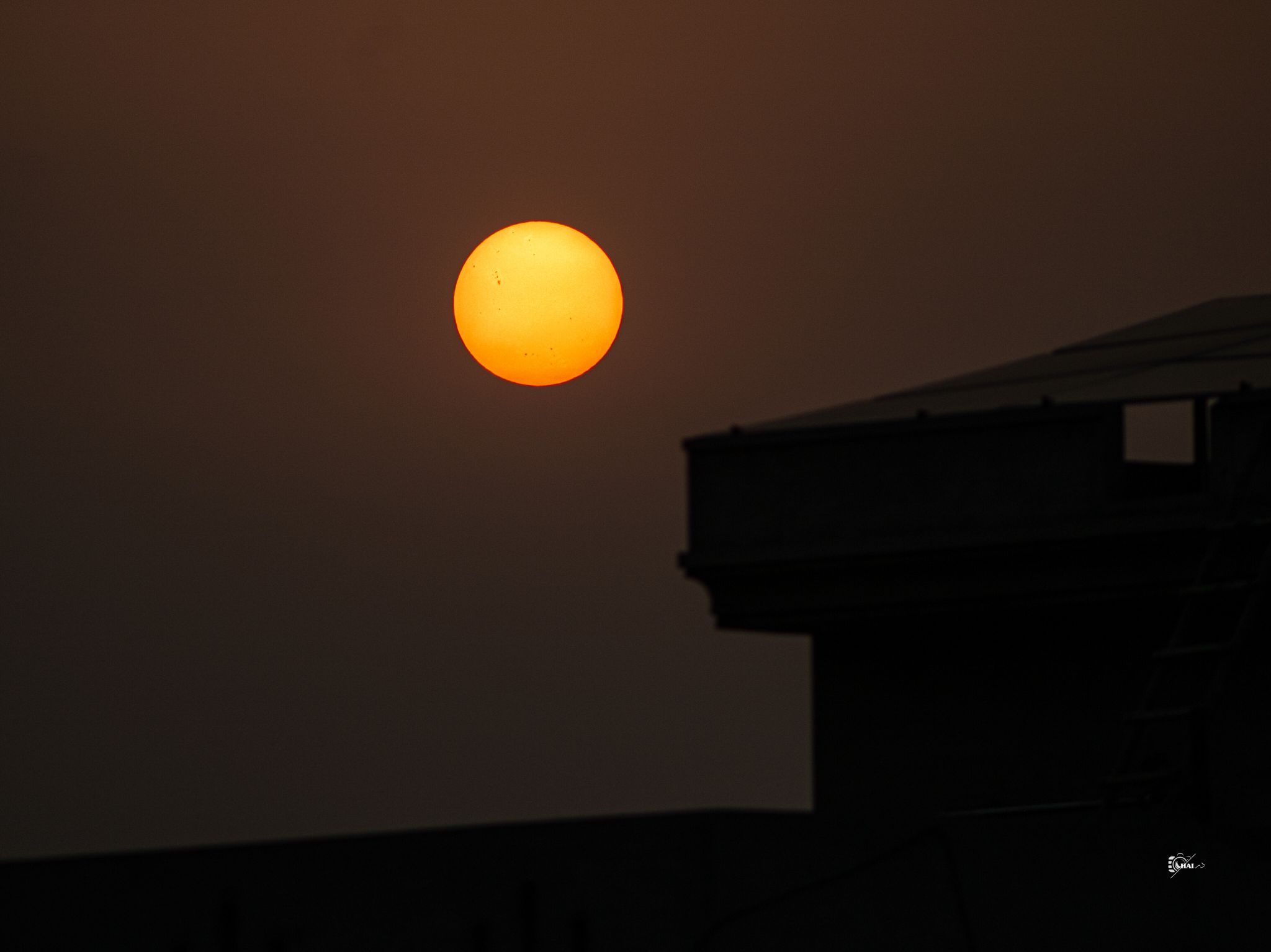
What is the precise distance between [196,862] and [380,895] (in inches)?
41.6

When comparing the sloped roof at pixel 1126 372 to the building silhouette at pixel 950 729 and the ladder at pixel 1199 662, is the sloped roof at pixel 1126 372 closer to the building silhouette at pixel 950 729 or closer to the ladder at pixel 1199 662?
the building silhouette at pixel 950 729

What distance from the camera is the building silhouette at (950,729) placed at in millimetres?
10055

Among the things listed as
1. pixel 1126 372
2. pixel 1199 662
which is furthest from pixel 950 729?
pixel 1126 372

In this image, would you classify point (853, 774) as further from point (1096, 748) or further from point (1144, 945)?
point (1144, 945)

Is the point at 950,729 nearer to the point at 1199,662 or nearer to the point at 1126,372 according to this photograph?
the point at 1199,662

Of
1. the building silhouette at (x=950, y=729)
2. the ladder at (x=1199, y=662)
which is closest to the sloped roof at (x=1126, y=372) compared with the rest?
the building silhouette at (x=950, y=729)

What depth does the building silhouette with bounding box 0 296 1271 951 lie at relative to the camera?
10055 millimetres

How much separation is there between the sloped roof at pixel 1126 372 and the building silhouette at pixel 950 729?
0.07 m

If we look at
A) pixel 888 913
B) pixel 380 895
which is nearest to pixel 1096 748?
pixel 888 913

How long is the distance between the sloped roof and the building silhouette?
0.07 m

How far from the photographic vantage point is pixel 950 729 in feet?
54.7

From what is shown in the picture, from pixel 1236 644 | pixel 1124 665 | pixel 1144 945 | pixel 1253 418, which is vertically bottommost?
pixel 1144 945

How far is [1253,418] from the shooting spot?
13.9m

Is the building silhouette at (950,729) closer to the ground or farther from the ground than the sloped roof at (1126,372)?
closer to the ground
